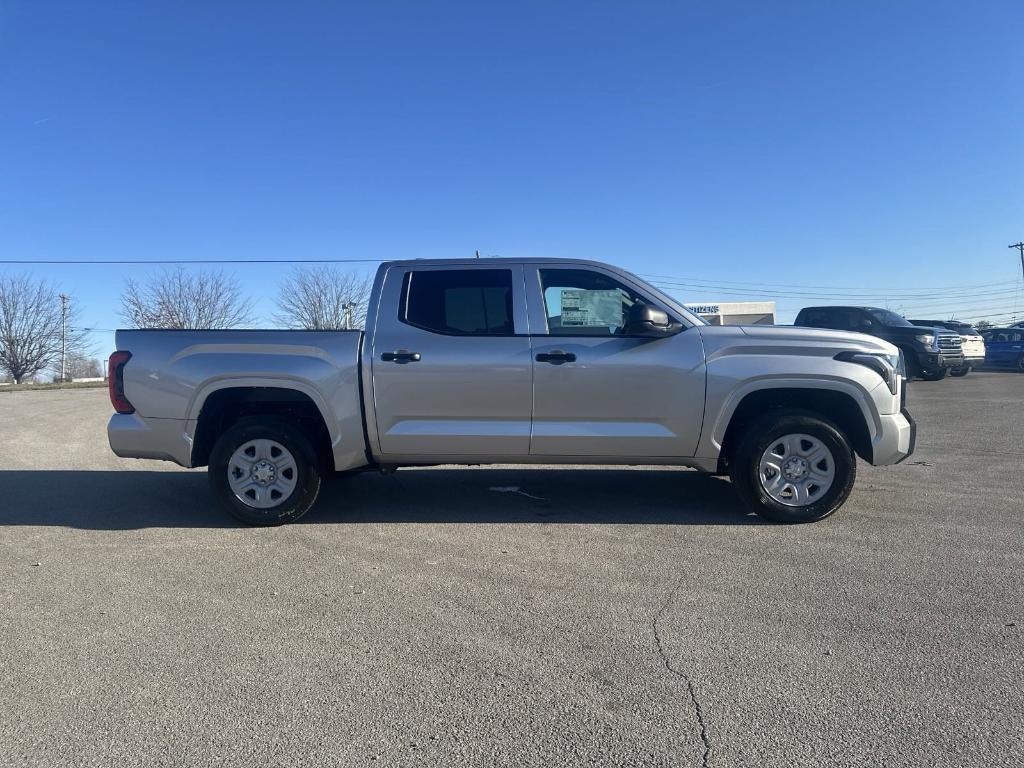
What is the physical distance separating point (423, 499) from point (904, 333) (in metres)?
16.0

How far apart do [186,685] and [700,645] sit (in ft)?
7.57

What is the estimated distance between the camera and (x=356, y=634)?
11.5 ft

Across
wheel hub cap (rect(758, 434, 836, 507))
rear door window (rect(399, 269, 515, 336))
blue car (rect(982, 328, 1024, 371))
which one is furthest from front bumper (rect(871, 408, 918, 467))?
blue car (rect(982, 328, 1024, 371))

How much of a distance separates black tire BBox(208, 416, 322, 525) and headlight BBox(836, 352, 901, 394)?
13.6ft

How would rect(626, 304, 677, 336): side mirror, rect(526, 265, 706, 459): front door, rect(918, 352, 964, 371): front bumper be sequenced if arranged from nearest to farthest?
rect(626, 304, 677, 336): side mirror < rect(526, 265, 706, 459): front door < rect(918, 352, 964, 371): front bumper

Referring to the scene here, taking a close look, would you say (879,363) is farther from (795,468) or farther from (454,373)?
(454,373)

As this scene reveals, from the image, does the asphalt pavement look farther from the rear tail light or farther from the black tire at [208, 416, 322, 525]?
the rear tail light

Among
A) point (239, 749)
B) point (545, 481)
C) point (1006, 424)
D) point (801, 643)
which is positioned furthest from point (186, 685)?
point (1006, 424)

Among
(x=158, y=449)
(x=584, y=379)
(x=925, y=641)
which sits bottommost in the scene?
(x=925, y=641)

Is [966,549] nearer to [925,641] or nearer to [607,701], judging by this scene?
[925,641]

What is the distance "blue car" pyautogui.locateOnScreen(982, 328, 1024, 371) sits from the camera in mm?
25359

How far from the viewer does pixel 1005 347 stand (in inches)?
1016

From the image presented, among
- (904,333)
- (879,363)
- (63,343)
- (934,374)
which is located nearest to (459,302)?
(879,363)

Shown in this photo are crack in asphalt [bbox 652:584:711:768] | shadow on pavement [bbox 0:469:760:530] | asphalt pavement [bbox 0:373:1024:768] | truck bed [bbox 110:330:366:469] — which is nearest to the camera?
crack in asphalt [bbox 652:584:711:768]
